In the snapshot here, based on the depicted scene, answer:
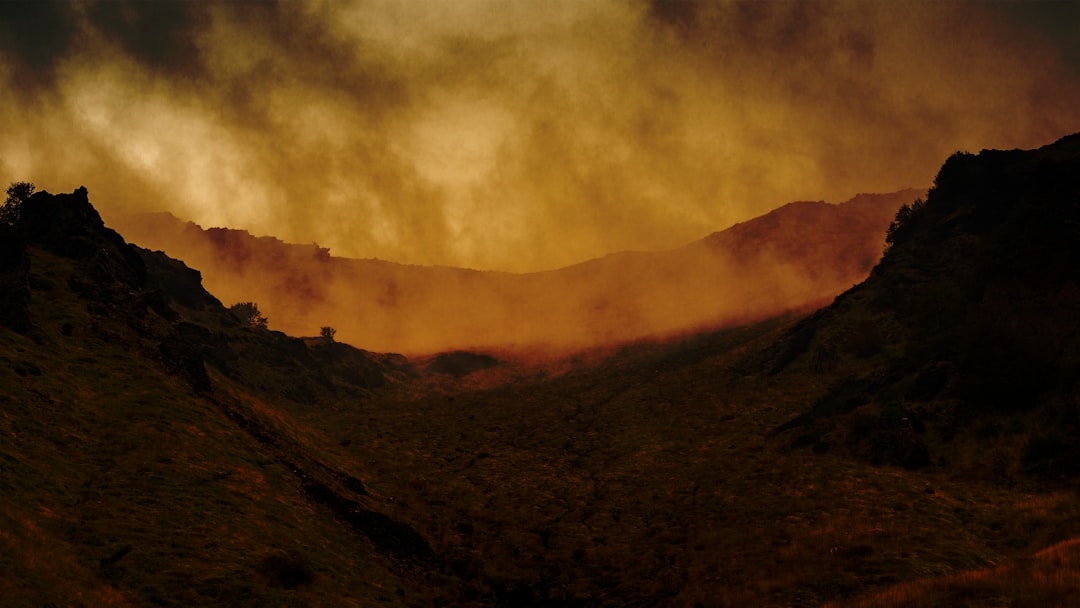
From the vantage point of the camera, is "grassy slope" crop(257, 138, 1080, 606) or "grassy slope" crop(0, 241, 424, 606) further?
"grassy slope" crop(257, 138, 1080, 606)

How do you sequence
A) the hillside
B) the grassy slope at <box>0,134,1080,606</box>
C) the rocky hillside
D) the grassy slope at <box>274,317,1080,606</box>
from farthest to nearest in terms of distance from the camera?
the rocky hillside → the grassy slope at <box>274,317,1080,606</box> → the grassy slope at <box>0,134,1080,606</box> → the hillside

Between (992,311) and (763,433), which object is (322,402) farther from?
(992,311)

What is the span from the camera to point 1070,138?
64.8 meters

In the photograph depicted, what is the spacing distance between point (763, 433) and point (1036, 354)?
22426mm

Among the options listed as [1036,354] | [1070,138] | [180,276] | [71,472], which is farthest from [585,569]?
[180,276]

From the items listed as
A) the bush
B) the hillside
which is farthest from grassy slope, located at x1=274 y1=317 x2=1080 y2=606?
the bush

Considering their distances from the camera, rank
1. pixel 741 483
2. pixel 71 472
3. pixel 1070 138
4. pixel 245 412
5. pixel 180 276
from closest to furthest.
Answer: pixel 71 472, pixel 741 483, pixel 245 412, pixel 1070 138, pixel 180 276

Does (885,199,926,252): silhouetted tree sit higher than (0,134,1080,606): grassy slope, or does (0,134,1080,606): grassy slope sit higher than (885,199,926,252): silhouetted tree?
(885,199,926,252): silhouetted tree

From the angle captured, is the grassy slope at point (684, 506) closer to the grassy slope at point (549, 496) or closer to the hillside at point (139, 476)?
the grassy slope at point (549, 496)

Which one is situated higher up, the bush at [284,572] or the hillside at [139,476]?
the hillside at [139,476]

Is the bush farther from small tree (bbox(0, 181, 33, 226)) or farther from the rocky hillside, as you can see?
small tree (bbox(0, 181, 33, 226))

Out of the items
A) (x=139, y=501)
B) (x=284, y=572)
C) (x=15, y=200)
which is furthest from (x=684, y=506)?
(x=15, y=200)

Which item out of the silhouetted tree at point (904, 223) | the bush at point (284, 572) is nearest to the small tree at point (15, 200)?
the bush at point (284, 572)

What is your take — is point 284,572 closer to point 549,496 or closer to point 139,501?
point 139,501
